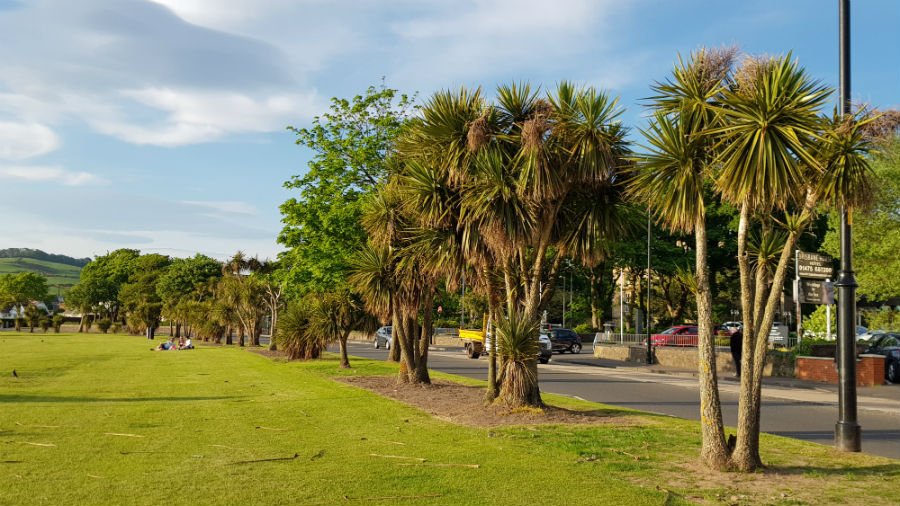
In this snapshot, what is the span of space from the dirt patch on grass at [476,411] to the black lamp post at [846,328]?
12.0 feet

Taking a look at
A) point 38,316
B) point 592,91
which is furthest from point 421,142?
point 38,316

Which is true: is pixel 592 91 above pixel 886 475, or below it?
above

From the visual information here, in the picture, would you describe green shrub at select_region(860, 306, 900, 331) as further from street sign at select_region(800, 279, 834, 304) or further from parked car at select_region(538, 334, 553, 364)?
street sign at select_region(800, 279, 834, 304)

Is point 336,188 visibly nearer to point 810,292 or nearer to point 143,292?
point 810,292

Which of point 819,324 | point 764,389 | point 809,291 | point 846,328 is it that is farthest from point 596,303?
point 846,328

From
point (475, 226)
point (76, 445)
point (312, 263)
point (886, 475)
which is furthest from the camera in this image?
point (312, 263)

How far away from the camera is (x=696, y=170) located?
9.69 m

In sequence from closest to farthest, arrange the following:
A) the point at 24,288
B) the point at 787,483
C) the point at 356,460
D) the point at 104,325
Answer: the point at 787,483, the point at 356,460, the point at 104,325, the point at 24,288

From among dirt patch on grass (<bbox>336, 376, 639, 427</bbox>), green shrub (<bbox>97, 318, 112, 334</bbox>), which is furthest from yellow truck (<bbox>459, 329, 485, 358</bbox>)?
green shrub (<bbox>97, 318, 112, 334</bbox>)

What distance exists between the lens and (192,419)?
13641mm

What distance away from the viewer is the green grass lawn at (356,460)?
786 centimetres

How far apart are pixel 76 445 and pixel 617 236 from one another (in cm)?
993

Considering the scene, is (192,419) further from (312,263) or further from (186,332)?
(186,332)

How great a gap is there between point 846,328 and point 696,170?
342 centimetres
